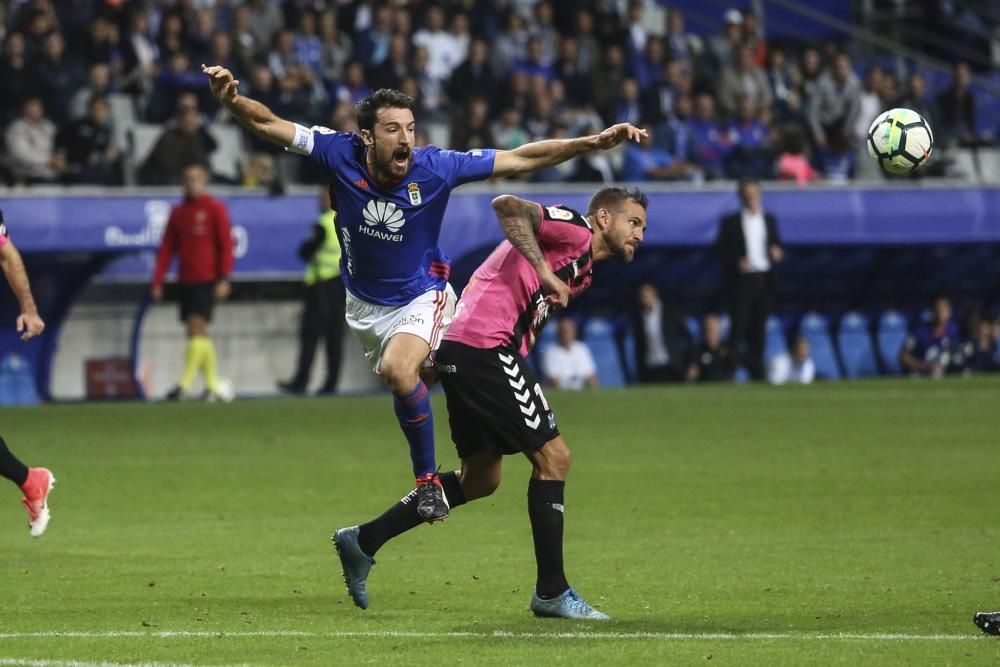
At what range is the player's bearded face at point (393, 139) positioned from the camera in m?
8.54

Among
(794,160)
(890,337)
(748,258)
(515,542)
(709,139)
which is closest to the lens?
(515,542)

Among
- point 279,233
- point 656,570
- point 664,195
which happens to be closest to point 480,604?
point 656,570

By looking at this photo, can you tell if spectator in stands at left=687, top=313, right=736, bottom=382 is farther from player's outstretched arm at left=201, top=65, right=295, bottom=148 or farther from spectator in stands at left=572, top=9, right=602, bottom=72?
player's outstretched arm at left=201, top=65, right=295, bottom=148

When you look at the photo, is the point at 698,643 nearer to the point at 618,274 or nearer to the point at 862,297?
the point at 618,274

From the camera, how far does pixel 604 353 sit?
78.8 feet

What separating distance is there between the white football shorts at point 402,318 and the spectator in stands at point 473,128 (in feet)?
44.3

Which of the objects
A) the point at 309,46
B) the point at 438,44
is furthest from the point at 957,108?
the point at 309,46

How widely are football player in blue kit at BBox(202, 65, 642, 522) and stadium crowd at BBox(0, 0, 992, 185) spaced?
12.0m

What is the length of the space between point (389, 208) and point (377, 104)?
0.48 m

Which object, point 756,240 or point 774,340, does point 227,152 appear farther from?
point 774,340

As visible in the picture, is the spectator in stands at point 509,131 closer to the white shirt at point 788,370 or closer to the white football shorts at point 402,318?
the white shirt at point 788,370

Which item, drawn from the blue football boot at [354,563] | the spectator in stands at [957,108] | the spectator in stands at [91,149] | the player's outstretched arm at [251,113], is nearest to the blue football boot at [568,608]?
the blue football boot at [354,563]

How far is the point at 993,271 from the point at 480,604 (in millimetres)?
19913

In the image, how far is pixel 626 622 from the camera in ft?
25.8
